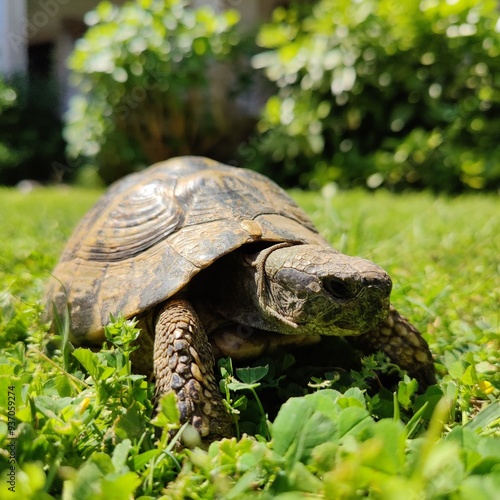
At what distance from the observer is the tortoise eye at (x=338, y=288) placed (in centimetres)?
134

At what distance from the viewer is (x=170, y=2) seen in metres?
7.77

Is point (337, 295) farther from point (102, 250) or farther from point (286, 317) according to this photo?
point (102, 250)

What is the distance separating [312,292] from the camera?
1375mm

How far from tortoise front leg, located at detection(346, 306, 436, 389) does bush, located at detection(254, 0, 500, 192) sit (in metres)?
5.03

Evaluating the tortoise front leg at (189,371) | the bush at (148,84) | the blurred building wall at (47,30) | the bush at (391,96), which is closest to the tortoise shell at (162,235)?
the tortoise front leg at (189,371)

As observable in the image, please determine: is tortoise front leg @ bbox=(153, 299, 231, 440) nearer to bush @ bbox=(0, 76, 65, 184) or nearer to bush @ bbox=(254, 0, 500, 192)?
bush @ bbox=(254, 0, 500, 192)

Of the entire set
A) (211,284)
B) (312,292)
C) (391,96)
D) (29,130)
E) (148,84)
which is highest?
(312,292)

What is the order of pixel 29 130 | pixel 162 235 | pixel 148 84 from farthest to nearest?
1. pixel 29 130
2. pixel 148 84
3. pixel 162 235

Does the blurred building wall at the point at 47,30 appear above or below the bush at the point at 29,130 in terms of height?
above

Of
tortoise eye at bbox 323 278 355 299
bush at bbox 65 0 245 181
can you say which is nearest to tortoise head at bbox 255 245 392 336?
tortoise eye at bbox 323 278 355 299

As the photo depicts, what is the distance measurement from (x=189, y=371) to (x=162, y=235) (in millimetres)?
526

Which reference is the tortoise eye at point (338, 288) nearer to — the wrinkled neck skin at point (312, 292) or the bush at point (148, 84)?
the wrinkled neck skin at point (312, 292)

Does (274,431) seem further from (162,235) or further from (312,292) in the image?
(162,235)

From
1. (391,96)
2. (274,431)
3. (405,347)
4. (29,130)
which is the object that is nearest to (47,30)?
(29,130)
